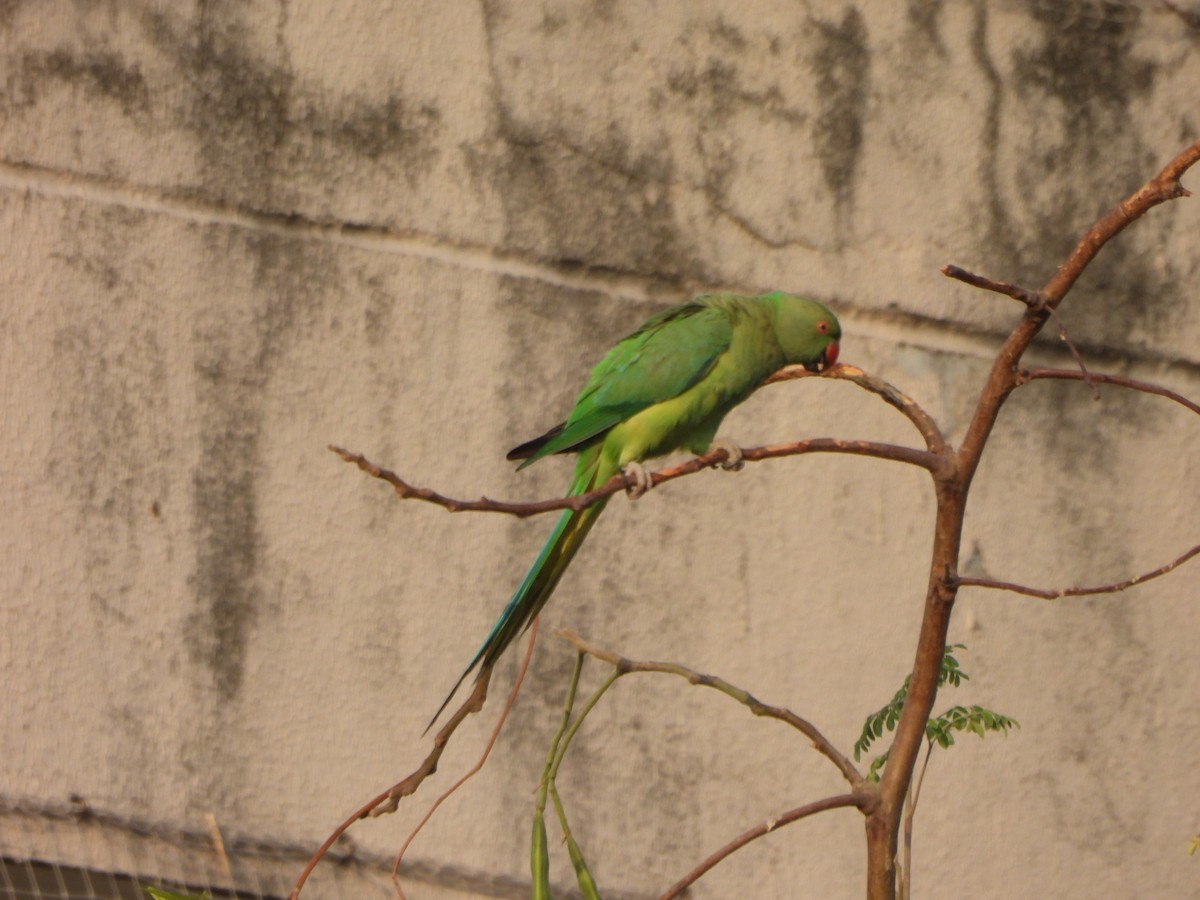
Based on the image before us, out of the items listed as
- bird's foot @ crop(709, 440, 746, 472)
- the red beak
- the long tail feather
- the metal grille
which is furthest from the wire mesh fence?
the red beak

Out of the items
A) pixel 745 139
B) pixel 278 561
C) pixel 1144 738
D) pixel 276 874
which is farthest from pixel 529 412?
pixel 1144 738

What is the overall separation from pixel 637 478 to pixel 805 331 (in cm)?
60

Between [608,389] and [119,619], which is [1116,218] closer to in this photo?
[608,389]

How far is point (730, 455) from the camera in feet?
6.08

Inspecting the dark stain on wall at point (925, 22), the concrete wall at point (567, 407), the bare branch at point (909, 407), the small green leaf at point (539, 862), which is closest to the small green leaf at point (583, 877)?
the small green leaf at point (539, 862)

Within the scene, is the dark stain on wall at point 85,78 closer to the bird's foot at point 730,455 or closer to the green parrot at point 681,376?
the green parrot at point 681,376

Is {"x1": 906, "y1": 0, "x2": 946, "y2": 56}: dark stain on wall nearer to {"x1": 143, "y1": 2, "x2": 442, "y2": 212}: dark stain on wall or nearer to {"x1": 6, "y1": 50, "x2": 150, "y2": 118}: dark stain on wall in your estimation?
{"x1": 143, "y1": 2, "x2": 442, "y2": 212}: dark stain on wall

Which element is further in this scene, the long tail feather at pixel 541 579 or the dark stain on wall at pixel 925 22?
the dark stain on wall at pixel 925 22

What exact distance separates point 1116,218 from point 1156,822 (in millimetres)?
1888

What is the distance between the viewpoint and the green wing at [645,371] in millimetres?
2330

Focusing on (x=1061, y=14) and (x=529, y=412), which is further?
(x=1061, y=14)

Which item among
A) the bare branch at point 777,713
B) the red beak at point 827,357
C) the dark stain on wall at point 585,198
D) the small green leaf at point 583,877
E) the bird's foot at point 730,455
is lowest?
the small green leaf at point 583,877

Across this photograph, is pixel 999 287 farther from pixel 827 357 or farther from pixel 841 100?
pixel 841 100

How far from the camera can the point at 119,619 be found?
2.70 meters
